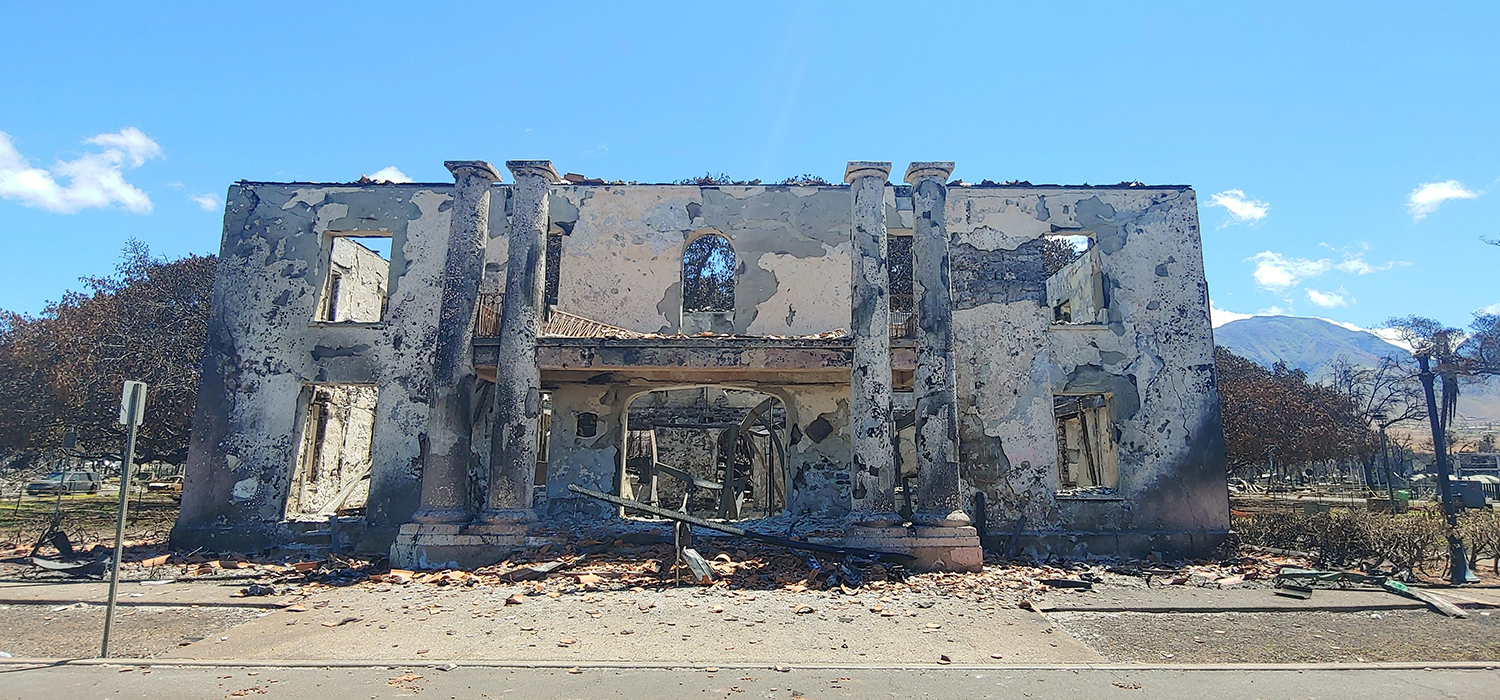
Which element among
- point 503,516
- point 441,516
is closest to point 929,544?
point 503,516

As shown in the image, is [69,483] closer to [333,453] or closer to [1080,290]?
[333,453]

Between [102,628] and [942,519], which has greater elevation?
[942,519]

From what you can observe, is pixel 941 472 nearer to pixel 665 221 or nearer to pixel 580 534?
pixel 580 534

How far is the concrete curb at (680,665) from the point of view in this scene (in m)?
5.57

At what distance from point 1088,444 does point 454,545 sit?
11.5 m

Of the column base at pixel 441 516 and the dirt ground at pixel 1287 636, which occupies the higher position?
the column base at pixel 441 516

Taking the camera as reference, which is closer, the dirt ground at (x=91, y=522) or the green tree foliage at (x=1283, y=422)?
the dirt ground at (x=91, y=522)

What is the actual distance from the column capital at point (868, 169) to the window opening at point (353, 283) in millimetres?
8161

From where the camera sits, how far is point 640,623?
7.20m

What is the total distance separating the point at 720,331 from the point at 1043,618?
8.86m

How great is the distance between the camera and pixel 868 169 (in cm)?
1126

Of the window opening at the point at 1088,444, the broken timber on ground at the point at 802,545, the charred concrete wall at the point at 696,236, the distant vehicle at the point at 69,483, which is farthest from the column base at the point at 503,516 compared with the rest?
the distant vehicle at the point at 69,483

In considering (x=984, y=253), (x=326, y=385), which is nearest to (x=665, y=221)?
(x=984, y=253)

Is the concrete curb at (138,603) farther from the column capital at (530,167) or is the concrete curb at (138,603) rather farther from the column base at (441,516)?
the column capital at (530,167)
